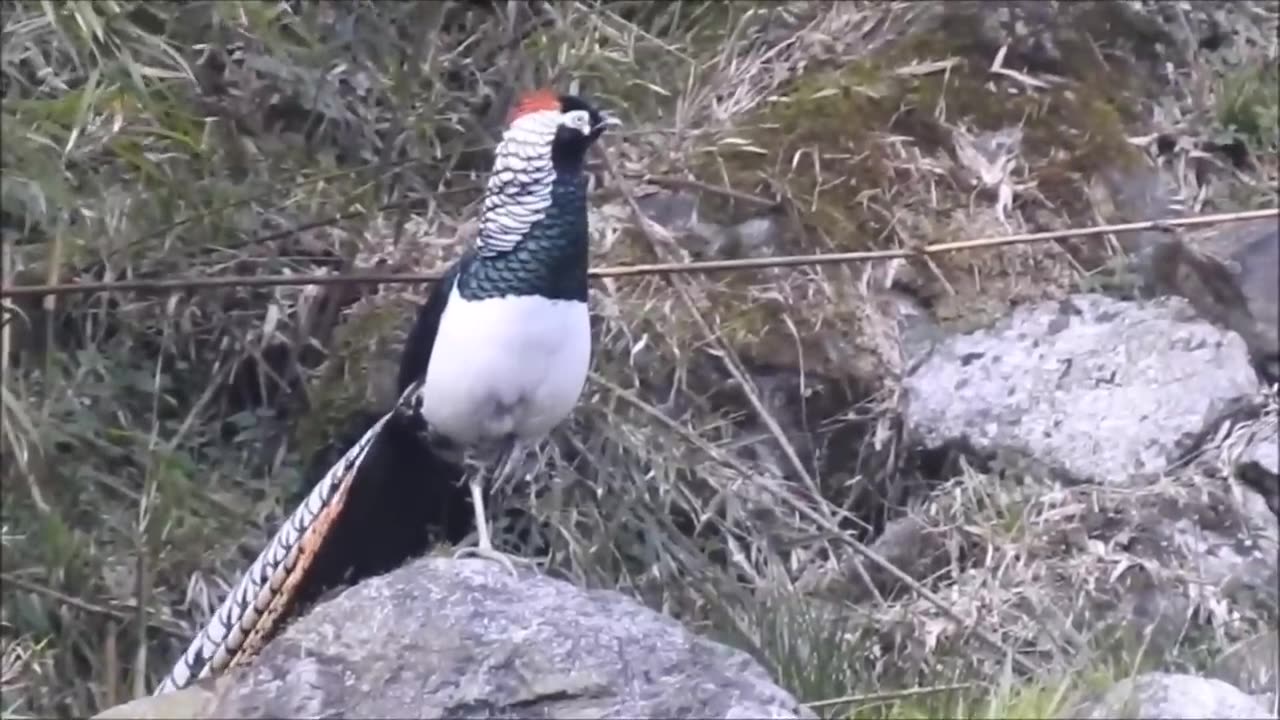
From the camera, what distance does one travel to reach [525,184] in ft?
8.37

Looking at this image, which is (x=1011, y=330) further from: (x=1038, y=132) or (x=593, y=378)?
(x=593, y=378)

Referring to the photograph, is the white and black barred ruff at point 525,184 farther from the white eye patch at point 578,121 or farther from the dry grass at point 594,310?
the dry grass at point 594,310

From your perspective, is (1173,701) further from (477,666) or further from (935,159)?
(935,159)

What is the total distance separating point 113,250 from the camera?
3.27 meters

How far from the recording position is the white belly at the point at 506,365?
2508 millimetres

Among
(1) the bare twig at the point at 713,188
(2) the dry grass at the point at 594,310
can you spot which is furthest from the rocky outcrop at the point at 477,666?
(1) the bare twig at the point at 713,188

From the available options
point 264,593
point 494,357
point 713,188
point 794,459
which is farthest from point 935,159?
point 264,593

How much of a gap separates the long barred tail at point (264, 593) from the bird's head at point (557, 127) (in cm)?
49

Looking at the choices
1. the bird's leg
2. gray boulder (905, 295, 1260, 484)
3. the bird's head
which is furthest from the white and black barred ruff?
gray boulder (905, 295, 1260, 484)

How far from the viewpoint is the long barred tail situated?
8.18 feet

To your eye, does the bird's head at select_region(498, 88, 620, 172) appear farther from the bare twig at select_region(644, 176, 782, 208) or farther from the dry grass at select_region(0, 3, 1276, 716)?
the bare twig at select_region(644, 176, 782, 208)

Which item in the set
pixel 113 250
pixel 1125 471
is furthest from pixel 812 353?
pixel 113 250

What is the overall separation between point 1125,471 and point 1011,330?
0.35 metres

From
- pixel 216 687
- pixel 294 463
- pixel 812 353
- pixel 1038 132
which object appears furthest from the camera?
pixel 1038 132
